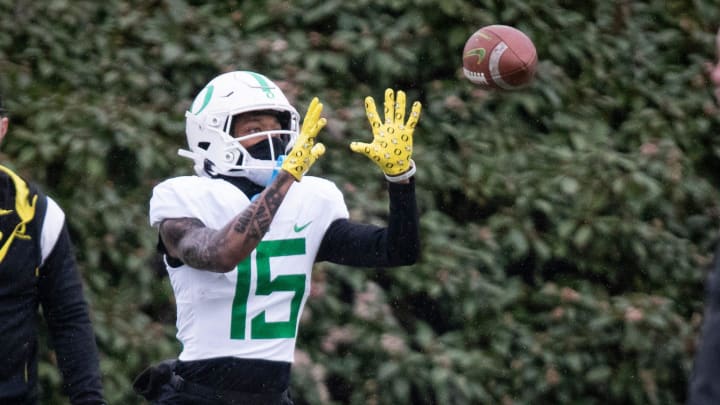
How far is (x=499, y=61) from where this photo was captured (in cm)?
437

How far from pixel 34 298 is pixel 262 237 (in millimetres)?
742

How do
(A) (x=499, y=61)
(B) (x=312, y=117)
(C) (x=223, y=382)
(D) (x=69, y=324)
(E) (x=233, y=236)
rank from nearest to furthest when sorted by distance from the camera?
(E) (x=233, y=236) → (B) (x=312, y=117) → (C) (x=223, y=382) → (D) (x=69, y=324) → (A) (x=499, y=61)

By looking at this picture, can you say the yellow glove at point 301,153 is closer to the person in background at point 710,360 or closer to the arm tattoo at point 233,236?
the arm tattoo at point 233,236

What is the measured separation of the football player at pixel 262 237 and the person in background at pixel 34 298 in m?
0.20

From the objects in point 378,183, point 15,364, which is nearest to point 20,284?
point 15,364

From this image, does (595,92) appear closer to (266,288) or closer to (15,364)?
(266,288)

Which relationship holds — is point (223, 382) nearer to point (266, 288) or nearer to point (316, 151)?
point (266, 288)

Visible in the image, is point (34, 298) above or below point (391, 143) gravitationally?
below

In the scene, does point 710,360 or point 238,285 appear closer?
point 710,360

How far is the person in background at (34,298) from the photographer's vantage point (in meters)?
3.50

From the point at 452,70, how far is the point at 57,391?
2614 mm

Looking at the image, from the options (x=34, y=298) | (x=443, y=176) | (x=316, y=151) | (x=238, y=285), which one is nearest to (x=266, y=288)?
(x=238, y=285)

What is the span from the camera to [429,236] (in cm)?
587

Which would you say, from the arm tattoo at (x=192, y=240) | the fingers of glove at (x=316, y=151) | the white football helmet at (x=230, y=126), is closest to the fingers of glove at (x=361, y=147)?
the fingers of glove at (x=316, y=151)
